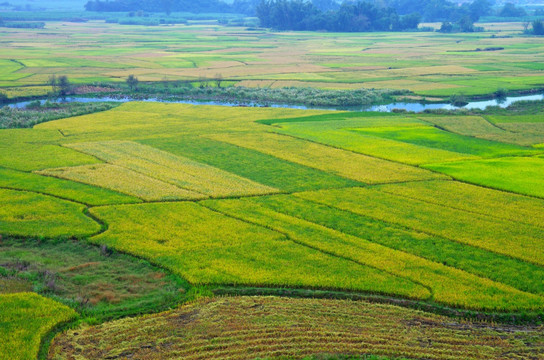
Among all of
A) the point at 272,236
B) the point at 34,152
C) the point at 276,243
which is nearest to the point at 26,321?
the point at 276,243

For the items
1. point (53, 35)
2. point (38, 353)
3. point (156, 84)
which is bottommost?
point (38, 353)

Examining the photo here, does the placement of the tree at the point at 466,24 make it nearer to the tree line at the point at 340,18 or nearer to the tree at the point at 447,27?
the tree at the point at 447,27

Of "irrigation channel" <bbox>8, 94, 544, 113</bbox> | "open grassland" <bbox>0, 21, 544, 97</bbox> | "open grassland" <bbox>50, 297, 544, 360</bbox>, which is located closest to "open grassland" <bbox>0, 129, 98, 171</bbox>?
"irrigation channel" <bbox>8, 94, 544, 113</bbox>

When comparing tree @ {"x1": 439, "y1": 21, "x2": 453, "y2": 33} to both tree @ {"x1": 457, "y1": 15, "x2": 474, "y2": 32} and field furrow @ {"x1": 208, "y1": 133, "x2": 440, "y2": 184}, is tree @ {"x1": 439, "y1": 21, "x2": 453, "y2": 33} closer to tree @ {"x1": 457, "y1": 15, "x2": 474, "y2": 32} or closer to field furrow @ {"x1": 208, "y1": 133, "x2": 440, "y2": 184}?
tree @ {"x1": 457, "y1": 15, "x2": 474, "y2": 32}

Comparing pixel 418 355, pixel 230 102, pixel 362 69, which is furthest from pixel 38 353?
pixel 362 69

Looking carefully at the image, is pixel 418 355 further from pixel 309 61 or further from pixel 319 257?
pixel 309 61

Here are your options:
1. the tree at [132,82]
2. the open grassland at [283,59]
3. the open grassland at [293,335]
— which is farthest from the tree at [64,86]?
the open grassland at [293,335]

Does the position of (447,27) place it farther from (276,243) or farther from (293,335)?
(293,335)

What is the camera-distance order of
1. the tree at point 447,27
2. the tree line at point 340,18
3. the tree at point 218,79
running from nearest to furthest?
the tree at point 218,79, the tree at point 447,27, the tree line at point 340,18
